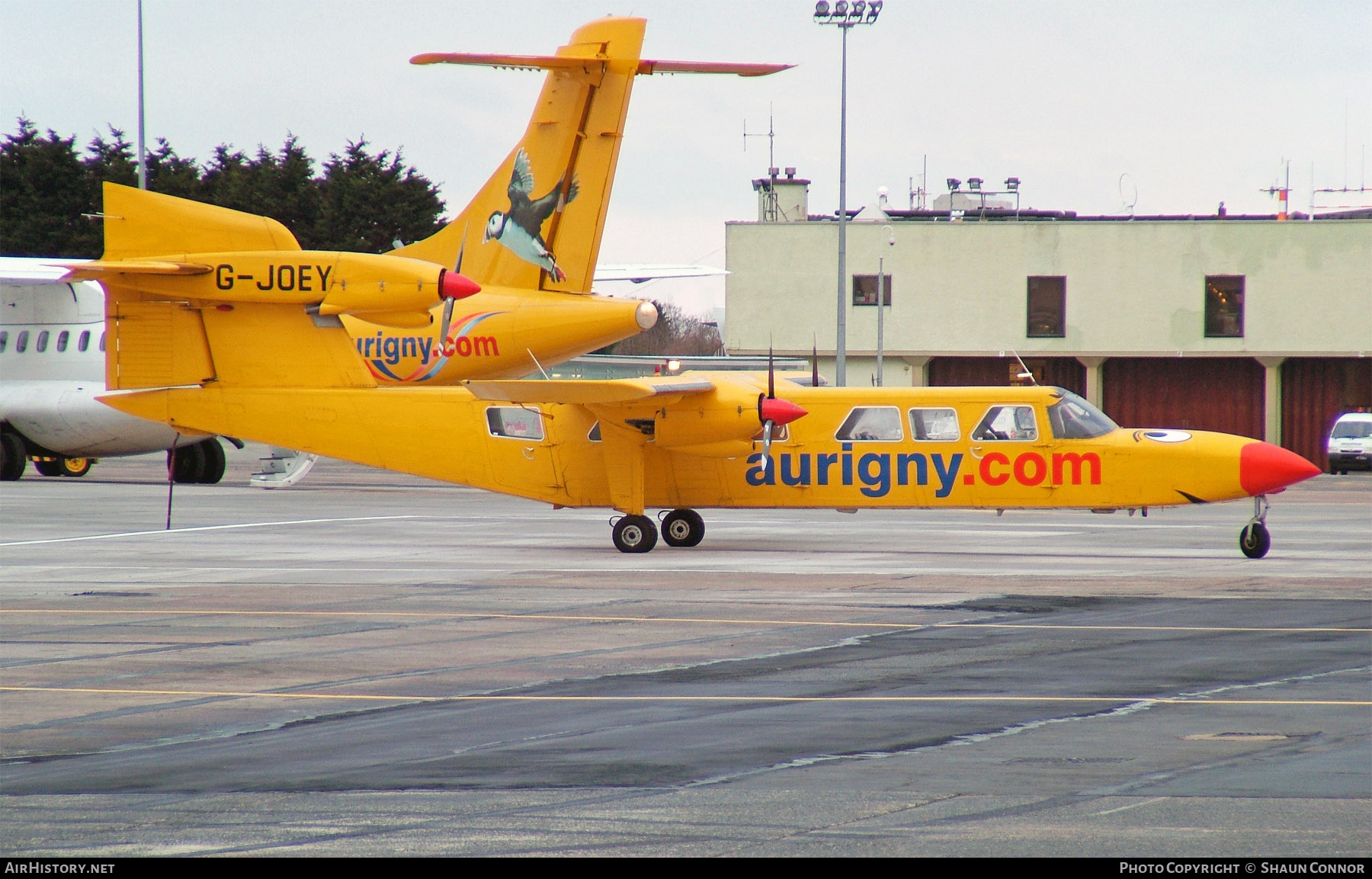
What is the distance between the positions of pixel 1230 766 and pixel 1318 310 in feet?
160

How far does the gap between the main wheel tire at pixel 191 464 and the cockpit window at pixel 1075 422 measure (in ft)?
70.4

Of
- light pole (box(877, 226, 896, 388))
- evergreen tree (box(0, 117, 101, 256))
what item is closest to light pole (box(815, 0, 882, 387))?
light pole (box(877, 226, 896, 388))

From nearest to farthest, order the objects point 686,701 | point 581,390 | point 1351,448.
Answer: point 686,701 → point 581,390 → point 1351,448

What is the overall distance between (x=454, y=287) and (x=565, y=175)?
17.6ft

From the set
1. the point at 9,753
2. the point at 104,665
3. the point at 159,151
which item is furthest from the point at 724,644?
the point at 159,151

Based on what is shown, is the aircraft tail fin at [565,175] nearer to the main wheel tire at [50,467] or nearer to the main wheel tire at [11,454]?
the main wheel tire at [11,454]

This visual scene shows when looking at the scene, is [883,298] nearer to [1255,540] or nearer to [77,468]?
[77,468]

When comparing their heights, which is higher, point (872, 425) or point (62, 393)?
point (62, 393)

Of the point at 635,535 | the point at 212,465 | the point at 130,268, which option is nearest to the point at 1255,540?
the point at 635,535

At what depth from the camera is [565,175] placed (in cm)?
2447

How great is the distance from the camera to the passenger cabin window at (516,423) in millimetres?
21328

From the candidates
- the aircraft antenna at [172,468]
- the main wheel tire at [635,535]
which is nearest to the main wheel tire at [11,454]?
the aircraft antenna at [172,468]

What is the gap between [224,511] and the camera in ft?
89.5

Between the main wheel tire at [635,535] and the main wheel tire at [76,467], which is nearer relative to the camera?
the main wheel tire at [635,535]
